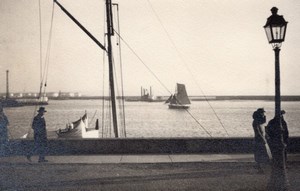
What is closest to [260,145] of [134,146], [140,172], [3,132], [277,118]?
[277,118]

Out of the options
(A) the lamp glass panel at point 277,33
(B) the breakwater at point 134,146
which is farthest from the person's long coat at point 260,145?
(A) the lamp glass panel at point 277,33

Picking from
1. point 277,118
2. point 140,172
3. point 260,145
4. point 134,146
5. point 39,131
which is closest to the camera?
point 277,118

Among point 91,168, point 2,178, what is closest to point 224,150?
point 91,168

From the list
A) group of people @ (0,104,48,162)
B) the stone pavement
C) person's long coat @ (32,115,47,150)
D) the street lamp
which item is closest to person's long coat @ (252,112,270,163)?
the stone pavement

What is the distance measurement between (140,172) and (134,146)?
2.86 metres

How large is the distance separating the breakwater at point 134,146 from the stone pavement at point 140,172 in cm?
53

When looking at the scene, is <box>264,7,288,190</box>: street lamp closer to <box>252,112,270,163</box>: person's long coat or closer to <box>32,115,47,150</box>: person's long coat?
<box>252,112,270,163</box>: person's long coat

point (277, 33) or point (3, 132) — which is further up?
point (277, 33)

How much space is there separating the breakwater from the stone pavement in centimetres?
53

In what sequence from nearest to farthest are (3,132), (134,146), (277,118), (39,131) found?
(277,118), (39,131), (3,132), (134,146)

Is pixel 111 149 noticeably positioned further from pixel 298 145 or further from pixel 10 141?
pixel 298 145

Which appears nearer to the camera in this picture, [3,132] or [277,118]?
[277,118]

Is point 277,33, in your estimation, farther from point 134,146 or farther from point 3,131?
point 3,131

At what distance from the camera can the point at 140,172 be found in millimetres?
9086
